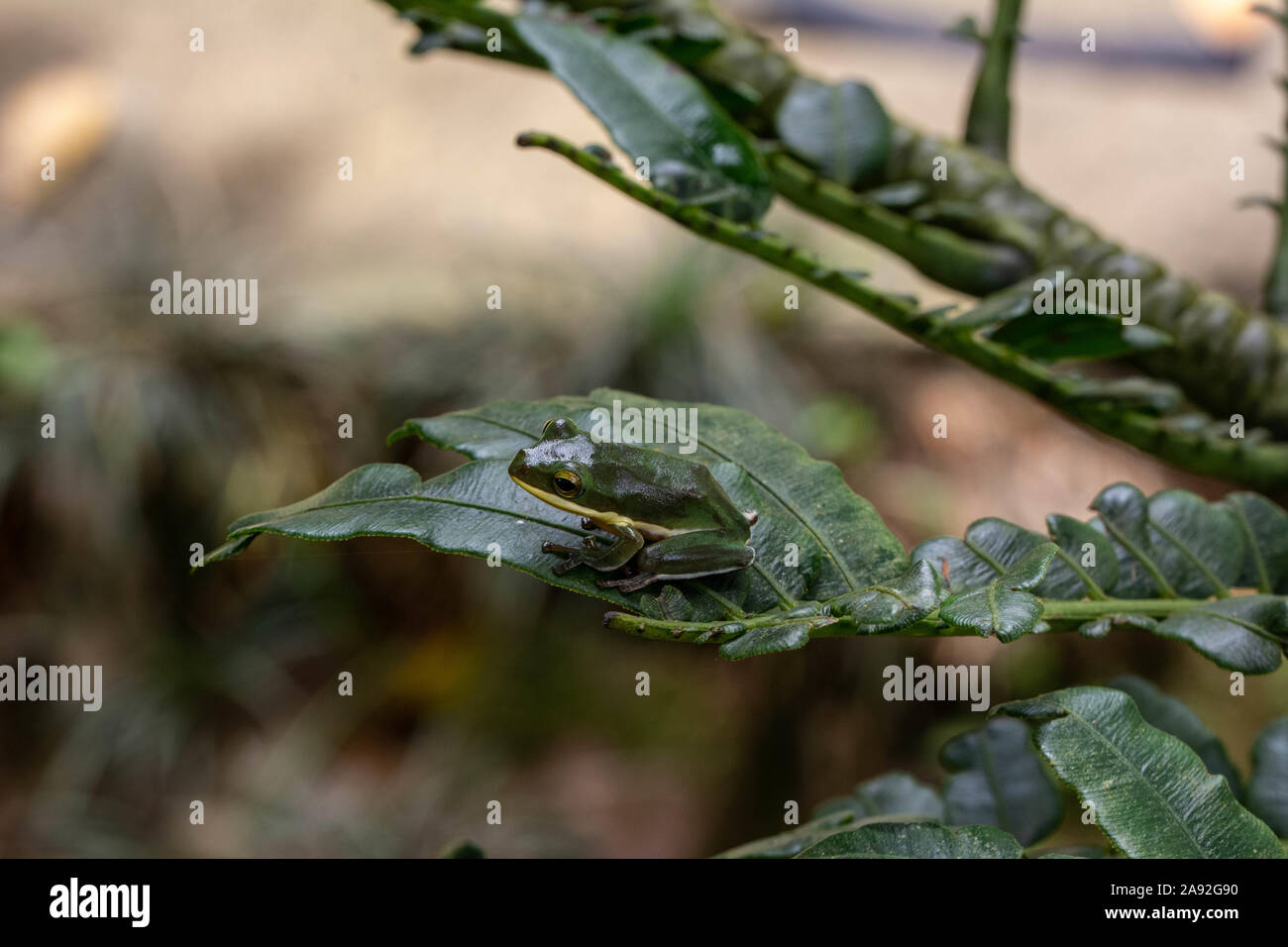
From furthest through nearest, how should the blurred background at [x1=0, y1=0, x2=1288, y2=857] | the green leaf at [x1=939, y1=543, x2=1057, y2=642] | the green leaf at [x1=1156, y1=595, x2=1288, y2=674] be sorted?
the blurred background at [x1=0, y1=0, x2=1288, y2=857]
the green leaf at [x1=1156, y1=595, x2=1288, y2=674]
the green leaf at [x1=939, y1=543, x2=1057, y2=642]

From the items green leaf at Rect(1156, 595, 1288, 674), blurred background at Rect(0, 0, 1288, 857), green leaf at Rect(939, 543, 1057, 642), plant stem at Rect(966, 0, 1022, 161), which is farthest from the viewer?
blurred background at Rect(0, 0, 1288, 857)

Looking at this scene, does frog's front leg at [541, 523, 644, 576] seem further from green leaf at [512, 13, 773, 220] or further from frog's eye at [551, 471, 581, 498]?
green leaf at [512, 13, 773, 220]

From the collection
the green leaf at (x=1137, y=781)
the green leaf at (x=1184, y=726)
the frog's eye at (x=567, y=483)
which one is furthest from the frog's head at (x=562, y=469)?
the green leaf at (x=1184, y=726)

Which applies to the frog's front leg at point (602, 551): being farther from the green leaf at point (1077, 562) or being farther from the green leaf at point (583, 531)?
the green leaf at point (1077, 562)

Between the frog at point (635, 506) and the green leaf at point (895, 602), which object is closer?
the green leaf at point (895, 602)

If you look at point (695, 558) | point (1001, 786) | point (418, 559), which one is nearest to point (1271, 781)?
point (1001, 786)

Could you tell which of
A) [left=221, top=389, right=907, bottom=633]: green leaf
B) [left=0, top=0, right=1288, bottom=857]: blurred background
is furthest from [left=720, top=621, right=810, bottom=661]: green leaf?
[left=0, top=0, right=1288, bottom=857]: blurred background

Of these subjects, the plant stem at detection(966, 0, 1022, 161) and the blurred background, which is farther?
the blurred background
